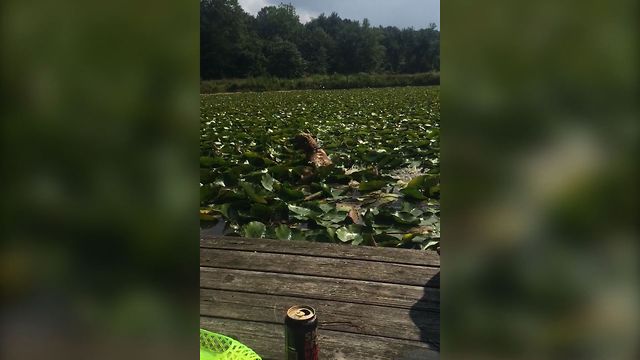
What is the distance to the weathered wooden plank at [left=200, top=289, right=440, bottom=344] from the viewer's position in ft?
5.24

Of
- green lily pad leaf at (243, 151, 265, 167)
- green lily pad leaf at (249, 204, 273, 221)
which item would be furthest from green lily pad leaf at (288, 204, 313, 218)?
green lily pad leaf at (243, 151, 265, 167)

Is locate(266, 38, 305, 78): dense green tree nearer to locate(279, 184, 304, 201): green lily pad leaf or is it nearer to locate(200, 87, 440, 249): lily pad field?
locate(200, 87, 440, 249): lily pad field

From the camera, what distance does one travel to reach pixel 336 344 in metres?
1.55

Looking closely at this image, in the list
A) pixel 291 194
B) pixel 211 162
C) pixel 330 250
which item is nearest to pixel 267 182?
pixel 291 194

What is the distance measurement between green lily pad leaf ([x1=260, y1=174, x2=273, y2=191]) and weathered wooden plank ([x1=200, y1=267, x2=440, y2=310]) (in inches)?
62.2

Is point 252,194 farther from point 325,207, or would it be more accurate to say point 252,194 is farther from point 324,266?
point 324,266

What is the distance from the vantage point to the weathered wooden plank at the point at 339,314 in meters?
1.60

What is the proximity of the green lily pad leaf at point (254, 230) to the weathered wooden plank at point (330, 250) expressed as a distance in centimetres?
44

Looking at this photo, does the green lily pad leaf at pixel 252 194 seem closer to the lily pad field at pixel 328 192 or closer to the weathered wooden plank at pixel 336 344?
the lily pad field at pixel 328 192

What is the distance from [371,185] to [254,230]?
1.12m
